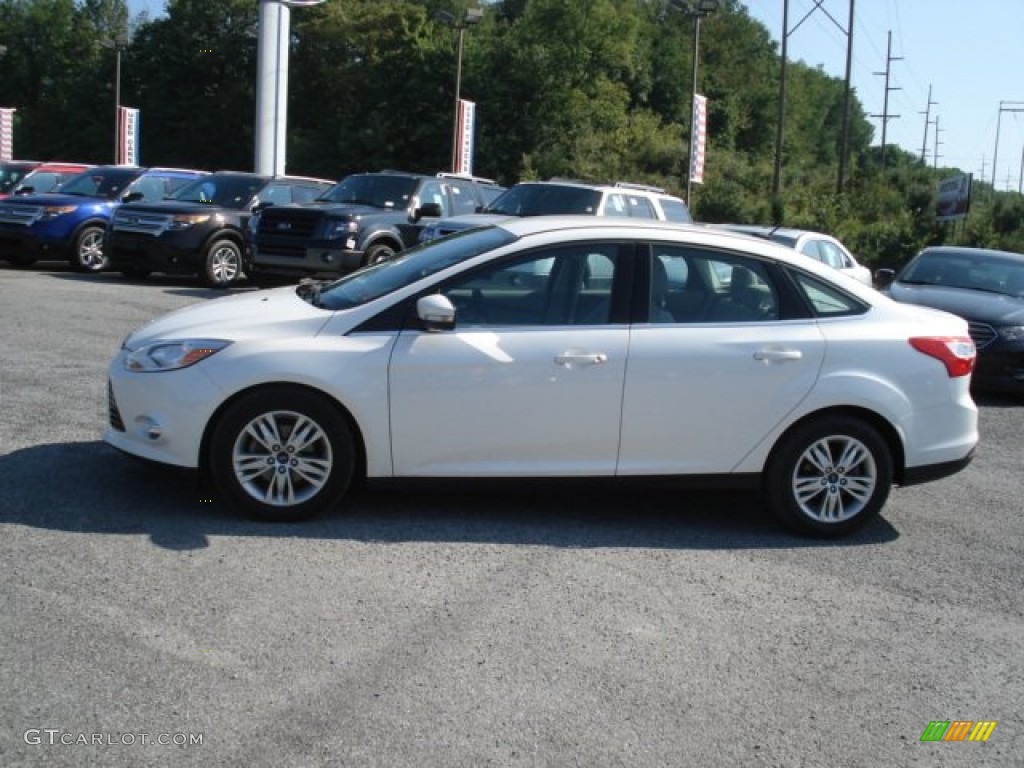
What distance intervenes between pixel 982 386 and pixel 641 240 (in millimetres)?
7203

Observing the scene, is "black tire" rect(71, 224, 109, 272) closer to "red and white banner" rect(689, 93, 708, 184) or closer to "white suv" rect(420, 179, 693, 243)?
"white suv" rect(420, 179, 693, 243)

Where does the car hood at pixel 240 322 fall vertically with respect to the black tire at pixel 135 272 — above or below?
above

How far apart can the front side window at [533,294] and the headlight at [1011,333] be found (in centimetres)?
733

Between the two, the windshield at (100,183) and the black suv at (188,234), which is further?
the windshield at (100,183)

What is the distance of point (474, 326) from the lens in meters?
6.18

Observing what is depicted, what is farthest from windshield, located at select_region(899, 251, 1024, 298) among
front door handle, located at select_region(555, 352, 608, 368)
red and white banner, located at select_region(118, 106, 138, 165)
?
red and white banner, located at select_region(118, 106, 138, 165)

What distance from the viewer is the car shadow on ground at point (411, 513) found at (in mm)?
5973

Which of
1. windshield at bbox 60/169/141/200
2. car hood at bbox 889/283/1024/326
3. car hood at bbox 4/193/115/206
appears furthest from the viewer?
windshield at bbox 60/169/141/200

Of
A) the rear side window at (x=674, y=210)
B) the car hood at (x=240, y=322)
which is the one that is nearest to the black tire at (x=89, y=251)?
the rear side window at (x=674, y=210)

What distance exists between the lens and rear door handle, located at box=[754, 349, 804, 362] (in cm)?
630

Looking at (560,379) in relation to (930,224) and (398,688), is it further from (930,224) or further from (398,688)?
(930,224)

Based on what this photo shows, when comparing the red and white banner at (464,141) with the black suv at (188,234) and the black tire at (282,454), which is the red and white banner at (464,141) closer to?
the black suv at (188,234)

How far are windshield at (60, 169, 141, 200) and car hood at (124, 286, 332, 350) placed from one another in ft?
45.7

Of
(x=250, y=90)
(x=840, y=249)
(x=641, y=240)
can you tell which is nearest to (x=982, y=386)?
(x=840, y=249)
